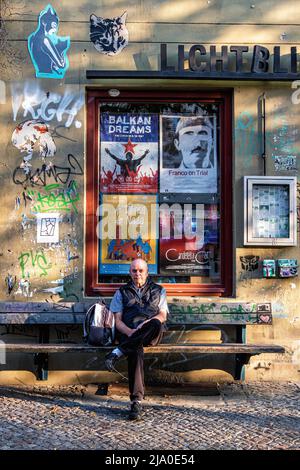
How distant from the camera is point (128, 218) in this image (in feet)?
22.5

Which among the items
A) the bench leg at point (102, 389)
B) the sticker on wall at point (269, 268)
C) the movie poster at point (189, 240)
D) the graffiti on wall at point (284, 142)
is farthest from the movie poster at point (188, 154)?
the bench leg at point (102, 389)

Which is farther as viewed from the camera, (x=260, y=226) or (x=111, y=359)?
(x=260, y=226)

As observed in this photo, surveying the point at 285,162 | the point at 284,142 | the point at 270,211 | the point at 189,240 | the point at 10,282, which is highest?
the point at 284,142

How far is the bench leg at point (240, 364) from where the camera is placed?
6246mm

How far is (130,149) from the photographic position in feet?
22.8

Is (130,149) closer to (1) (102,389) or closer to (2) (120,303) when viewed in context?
(2) (120,303)

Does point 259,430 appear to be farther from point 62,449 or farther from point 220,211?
point 220,211

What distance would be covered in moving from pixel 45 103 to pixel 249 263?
9.90 ft

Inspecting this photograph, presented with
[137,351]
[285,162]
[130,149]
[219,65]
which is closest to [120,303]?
[137,351]

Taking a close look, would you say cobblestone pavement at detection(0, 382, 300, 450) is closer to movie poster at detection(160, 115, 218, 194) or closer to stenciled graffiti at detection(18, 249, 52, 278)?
stenciled graffiti at detection(18, 249, 52, 278)

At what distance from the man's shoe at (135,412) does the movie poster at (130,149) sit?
8.66 feet

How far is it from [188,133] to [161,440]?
370 centimetres

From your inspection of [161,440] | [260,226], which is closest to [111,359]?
[161,440]

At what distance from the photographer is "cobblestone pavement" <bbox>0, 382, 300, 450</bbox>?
4.64 meters
